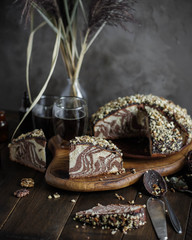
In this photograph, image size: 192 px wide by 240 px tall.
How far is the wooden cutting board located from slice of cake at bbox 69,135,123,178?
0.06 meters

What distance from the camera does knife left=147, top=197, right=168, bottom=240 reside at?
2217mm

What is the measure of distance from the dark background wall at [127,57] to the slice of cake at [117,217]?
177 cm

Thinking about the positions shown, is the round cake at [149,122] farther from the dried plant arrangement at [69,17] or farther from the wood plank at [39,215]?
the wood plank at [39,215]

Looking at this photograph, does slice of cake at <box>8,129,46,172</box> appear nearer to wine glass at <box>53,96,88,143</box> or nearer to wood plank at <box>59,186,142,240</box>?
wine glass at <box>53,96,88,143</box>

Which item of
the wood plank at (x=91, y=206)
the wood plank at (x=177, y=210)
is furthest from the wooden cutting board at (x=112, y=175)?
the wood plank at (x=177, y=210)

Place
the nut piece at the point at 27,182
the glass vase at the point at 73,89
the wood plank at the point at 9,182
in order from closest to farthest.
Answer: the wood plank at the point at 9,182, the nut piece at the point at 27,182, the glass vase at the point at 73,89

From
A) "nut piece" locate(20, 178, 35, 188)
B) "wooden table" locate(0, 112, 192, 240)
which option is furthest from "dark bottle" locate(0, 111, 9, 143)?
"nut piece" locate(20, 178, 35, 188)

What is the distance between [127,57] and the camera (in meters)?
3.75

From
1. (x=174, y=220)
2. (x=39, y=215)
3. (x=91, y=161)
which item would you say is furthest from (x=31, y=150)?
(x=174, y=220)

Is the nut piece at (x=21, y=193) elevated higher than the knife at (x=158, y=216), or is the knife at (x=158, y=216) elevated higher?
the knife at (x=158, y=216)

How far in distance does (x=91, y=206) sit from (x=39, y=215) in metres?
0.37

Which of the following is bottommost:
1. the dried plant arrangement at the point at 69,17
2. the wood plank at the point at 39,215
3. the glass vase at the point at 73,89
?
the wood plank at the point at 39,215

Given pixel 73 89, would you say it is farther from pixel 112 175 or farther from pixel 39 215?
pixel 39 215

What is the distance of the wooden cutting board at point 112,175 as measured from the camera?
103 inches
